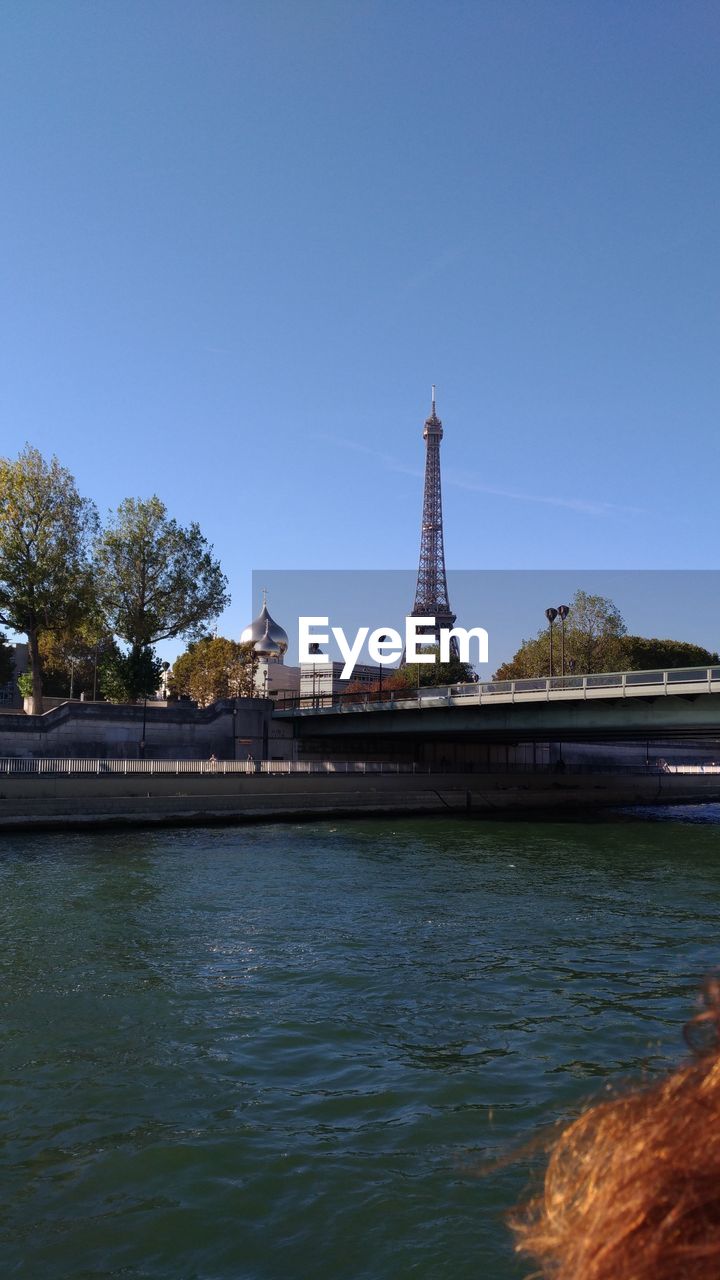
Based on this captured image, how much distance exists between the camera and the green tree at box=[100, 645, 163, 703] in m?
63.1

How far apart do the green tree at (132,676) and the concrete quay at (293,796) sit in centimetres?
1904

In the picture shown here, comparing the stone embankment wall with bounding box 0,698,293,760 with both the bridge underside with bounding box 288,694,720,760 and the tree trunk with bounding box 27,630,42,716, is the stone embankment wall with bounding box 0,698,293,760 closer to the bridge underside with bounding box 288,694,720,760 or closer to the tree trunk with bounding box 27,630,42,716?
the bridge underside with bounding box 288,694,720,760

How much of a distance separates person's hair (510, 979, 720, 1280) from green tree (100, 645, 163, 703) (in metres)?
63.0

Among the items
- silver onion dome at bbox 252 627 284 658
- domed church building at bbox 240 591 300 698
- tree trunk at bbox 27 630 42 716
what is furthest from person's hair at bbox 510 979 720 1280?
silver onion dome at bbox 252 627 284 658

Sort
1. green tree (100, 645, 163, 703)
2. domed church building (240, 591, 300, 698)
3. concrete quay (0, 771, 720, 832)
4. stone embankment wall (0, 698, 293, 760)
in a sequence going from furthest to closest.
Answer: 1. domed church building (240, 591, 300, 698)
2. green tree (100, 645, 163, 703)
3. stone embankment wall (0, 698, 293, 760)
4. concrete quay (0, 771, 720, 832)

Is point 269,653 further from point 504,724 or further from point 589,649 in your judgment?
point 504,724

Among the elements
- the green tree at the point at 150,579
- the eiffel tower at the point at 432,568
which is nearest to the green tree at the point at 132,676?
the green tree at the point at 150,579

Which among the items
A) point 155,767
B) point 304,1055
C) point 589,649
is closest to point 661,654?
point 589,649

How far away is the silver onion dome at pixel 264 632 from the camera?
115m

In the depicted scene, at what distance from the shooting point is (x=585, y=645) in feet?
268

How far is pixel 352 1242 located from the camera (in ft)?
23.6

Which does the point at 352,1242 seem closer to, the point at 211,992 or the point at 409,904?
the point at 211,992

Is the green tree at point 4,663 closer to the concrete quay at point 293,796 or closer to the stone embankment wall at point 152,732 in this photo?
the stone embankment wall at point 152,732

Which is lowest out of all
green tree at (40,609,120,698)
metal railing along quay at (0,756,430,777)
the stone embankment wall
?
metal railing along quay at (0,756,430,777)
